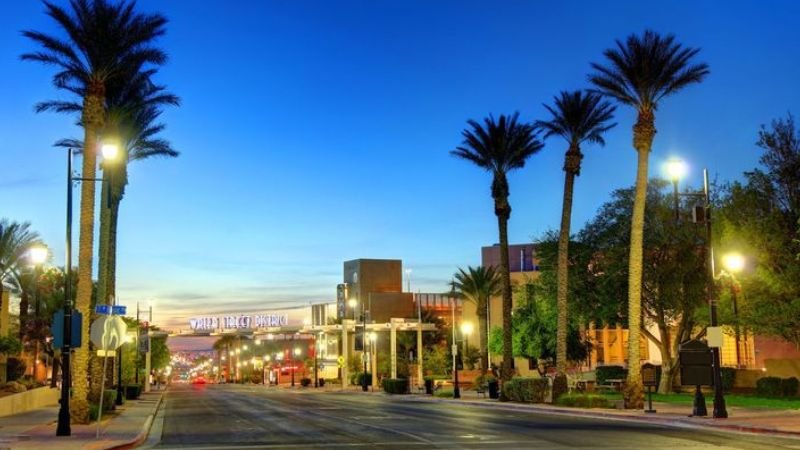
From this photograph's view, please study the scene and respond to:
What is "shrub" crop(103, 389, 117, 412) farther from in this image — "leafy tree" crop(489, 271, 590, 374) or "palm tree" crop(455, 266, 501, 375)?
"palm tree" crop(455, 266, 501, 375)

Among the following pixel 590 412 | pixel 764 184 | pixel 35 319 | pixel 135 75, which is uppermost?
pixel 135 75

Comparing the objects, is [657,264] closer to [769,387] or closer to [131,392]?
[769,387]

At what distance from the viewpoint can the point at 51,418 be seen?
3080cm

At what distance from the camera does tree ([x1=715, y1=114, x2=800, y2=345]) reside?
34344mm

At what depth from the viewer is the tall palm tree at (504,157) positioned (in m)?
45.5

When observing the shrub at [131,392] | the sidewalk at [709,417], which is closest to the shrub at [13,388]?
the shrub at [131,392]

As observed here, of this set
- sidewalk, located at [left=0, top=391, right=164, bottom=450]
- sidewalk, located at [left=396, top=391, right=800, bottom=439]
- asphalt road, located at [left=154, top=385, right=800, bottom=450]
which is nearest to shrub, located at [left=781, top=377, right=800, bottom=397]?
sidewalk, located at [left=396, top=391, right=800, bottom=439]

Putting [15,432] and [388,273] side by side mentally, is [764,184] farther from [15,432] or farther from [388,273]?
[388,273]

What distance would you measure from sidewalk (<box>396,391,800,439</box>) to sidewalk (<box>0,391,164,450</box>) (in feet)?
53.1

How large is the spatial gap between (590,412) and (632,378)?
9.63ft

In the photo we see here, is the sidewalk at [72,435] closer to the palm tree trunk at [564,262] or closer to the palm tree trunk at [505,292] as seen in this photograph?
the palm tree trunk at [564,262]

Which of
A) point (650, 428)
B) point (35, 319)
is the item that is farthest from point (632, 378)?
point (35, 319)

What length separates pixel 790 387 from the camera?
41812mm

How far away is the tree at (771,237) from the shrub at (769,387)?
598 centimetres
